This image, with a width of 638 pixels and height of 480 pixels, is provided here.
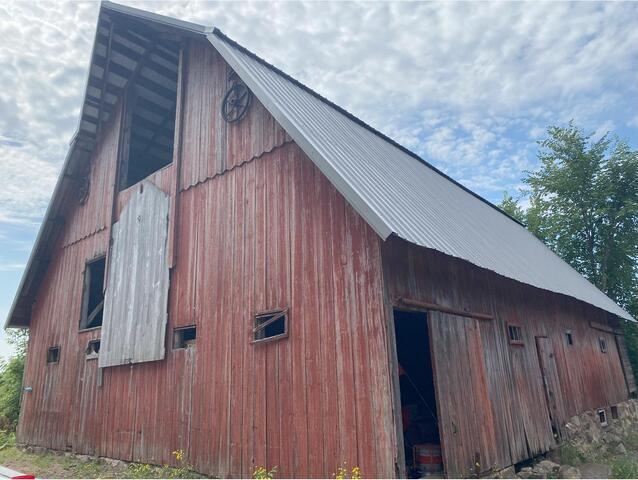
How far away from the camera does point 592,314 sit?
16.5 meters

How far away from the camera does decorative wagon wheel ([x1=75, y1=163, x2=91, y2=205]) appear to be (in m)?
14.1

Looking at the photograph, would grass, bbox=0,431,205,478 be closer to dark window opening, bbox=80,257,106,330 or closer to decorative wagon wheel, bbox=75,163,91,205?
dark window opening, bbox=80,257,106,330

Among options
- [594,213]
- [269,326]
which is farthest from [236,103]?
[594,213]

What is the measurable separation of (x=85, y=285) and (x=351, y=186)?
10.0m

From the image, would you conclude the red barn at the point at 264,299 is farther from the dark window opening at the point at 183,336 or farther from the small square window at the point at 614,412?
the small square window at the point at 614,412

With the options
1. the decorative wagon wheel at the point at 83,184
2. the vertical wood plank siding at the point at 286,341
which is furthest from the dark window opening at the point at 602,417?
the decorative wagon wheel at the point at 83,184

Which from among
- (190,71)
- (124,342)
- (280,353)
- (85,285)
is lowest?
(280,353)

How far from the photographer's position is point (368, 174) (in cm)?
827

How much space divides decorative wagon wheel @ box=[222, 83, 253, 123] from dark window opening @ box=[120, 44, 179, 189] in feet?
10.8

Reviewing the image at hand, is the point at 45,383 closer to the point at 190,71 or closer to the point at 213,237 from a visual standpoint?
the point at 213,237

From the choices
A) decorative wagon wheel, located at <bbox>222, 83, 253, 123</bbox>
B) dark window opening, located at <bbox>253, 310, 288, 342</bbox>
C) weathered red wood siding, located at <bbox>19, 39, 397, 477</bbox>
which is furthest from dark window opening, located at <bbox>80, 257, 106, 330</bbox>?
dark window opening, located at <bbox>253, 310, 288, 342</bbox>

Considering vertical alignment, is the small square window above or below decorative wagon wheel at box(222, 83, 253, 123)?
below

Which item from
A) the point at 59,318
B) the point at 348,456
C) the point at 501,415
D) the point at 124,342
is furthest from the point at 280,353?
the point at 59,318

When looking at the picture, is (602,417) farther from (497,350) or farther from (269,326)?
(269,326)
